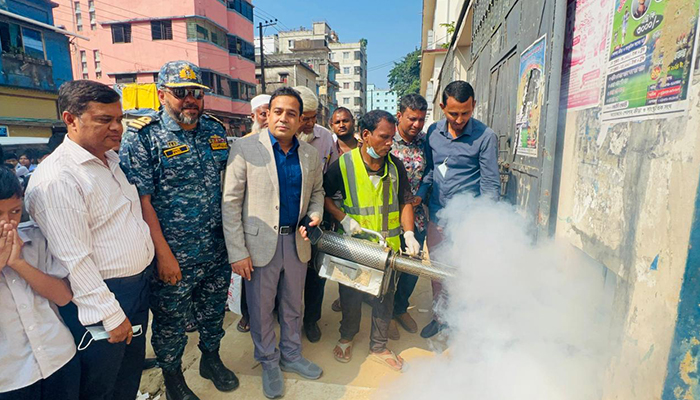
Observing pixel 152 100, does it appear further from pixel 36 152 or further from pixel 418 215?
pixel 418 215

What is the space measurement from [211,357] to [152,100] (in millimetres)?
16862

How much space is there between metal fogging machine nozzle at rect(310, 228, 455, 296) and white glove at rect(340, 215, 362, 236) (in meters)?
0.10

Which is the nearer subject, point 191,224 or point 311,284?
point 191,224

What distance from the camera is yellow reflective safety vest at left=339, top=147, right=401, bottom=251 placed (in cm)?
272

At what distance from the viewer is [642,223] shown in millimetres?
1522

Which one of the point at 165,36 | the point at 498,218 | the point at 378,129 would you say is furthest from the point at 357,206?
the point at 165,36

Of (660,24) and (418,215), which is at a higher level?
Answer: (660,24)

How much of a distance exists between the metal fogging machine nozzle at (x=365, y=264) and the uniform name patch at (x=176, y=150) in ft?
3.39

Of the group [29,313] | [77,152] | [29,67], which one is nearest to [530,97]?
[77,152]

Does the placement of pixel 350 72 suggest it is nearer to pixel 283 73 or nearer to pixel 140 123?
pixel 283 73

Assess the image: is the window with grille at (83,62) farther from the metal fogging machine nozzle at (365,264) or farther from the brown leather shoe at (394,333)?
the brown leather shoe at (394,333)

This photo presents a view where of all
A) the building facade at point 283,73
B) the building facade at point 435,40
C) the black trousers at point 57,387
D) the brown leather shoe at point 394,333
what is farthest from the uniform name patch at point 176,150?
the building facade at point 283,73

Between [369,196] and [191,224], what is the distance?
128 cm

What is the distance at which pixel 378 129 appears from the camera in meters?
2.62
